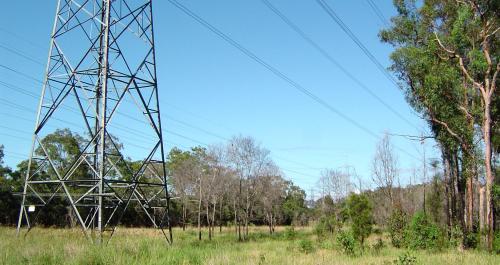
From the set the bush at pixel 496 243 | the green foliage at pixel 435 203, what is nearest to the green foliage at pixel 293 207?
the green foliage at pixel 435 203

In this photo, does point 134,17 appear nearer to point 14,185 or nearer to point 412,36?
point 412,36

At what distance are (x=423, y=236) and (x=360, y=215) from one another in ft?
24.2

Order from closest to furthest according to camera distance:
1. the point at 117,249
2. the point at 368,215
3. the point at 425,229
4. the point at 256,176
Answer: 1. the point at 117,249
2. the point at 425,229
3. the point at 368,215
4. the point at 256,176

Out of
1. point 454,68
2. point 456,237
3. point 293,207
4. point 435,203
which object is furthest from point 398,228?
point 293,207

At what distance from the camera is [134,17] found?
50.3 feet

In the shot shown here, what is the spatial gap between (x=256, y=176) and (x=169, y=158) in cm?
3208

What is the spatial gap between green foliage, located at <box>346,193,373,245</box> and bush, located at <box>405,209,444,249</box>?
548cm

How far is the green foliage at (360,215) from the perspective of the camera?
2697 centimetres

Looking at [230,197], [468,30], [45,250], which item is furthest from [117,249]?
[230,197]

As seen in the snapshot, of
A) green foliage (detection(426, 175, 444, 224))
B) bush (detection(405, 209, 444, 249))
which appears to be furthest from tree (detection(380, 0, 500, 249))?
green foliage (detection(426, 175, 444, 224))

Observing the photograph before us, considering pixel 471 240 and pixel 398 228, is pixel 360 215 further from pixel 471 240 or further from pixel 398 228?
pixel 471 240

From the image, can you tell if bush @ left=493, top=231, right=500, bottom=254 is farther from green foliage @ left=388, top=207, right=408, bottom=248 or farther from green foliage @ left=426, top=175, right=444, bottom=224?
green foliage @ left=426, top=175, right=444, bottom=224

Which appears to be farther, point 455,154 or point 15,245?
point 455,154

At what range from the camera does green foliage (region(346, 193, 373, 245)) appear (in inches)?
1062
